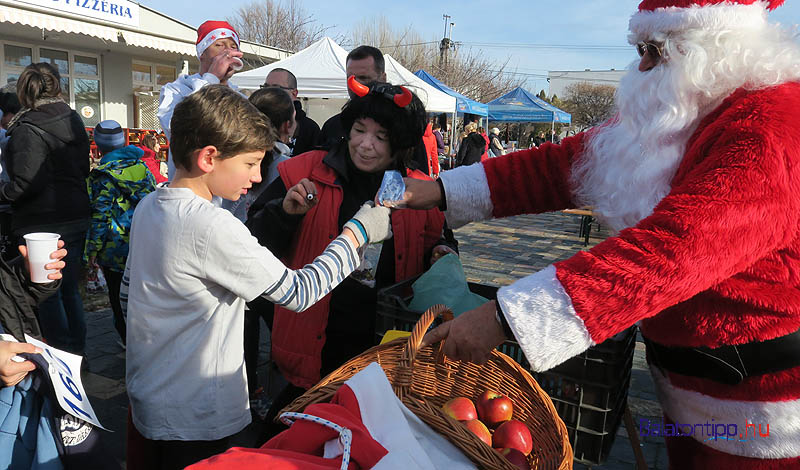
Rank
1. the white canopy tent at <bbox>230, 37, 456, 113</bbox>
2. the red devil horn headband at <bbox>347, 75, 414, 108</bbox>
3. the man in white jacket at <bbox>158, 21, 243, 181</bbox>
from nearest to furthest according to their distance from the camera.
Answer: the red devil horn headband at <bbox>347, 75, 414, 108</bbox> < the man in white jacket at <bbox>158, 21, 243, 181</bbox> < the white canopy tent at <bbox>230, 37, 456, 113</bbox>

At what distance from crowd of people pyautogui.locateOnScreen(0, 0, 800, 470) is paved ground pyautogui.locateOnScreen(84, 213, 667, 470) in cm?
117

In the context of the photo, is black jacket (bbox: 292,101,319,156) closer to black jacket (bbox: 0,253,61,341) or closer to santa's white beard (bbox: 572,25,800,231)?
black jacket (bbox: 0,253,61,341)

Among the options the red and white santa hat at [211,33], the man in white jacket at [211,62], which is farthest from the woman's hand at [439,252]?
the red and white santa hat at [211,33]

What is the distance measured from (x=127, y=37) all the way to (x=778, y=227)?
13518 millimetres

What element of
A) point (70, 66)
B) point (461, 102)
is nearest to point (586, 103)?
point (461, 102)

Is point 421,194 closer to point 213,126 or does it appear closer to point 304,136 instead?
point 213,126

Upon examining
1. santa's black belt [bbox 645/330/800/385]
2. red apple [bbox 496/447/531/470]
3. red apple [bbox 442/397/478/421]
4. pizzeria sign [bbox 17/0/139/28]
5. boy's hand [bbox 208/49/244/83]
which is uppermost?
pizzeria sign [bbox 17/0/139/28]

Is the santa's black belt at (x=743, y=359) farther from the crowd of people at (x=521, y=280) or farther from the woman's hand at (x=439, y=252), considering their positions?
the woman's hand at (x=439, y=252)

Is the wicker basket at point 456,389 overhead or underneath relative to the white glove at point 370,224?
underneath

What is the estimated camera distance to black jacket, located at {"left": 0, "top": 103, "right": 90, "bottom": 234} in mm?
3586

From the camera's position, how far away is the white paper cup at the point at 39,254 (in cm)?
205

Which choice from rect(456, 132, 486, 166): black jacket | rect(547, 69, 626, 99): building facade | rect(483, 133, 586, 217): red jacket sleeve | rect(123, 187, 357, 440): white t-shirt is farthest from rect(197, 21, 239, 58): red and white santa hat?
rect(547, 69, 626, 99): building facade

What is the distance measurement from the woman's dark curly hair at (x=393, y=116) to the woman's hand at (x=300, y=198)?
15.7 inches

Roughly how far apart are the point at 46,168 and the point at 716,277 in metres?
4.03
